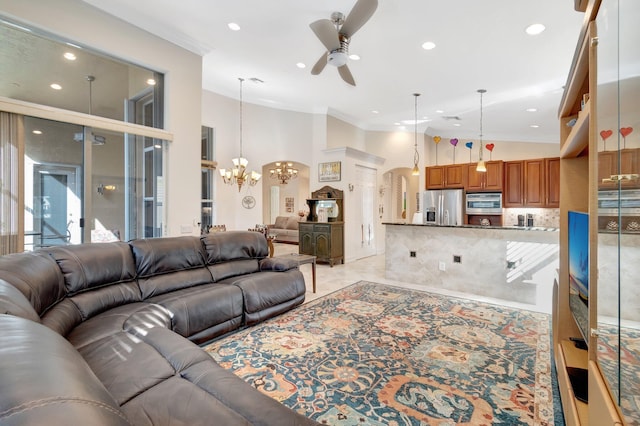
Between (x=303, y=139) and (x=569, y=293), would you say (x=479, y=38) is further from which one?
(x=303, y=139)

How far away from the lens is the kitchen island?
3943 millimetres

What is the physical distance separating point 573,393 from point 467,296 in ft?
9.51

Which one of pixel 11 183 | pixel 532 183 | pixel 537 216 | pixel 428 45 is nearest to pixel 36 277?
pixel 11 183

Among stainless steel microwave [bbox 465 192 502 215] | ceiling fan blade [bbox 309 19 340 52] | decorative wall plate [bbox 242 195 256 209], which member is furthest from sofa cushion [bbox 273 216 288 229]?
ceiling fan blade [bbox 309 19 340 52]

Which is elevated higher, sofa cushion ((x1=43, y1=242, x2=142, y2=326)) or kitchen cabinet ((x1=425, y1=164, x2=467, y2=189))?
kitchen cabinet ((x1=425, y1=164, x2=467, y2=189))

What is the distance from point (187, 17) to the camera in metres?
3.67

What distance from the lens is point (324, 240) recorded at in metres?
6.39

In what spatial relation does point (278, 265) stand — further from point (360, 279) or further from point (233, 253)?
point (360, 279)

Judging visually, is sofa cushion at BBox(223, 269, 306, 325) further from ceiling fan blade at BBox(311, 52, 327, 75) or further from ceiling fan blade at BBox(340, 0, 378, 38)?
ceiling fan blade at BBox(340, 0, 378, 38)

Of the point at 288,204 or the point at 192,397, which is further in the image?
the point at 288,204

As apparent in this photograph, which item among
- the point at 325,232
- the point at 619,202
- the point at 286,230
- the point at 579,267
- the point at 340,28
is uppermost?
the point at 340,28

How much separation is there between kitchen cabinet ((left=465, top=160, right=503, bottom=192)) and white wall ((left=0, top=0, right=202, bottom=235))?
20.3ft

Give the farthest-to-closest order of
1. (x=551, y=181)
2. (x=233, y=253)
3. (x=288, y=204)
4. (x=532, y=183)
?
(x=288, y=204) → (x=532, y=183) → (x=551, y=181) → (x=233, y=253)

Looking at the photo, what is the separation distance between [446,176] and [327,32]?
18.8 ft
